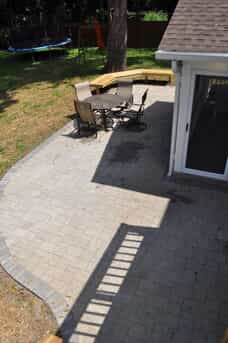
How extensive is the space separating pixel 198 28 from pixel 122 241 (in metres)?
4.27

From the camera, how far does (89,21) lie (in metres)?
28.8

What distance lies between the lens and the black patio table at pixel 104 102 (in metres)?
8.79

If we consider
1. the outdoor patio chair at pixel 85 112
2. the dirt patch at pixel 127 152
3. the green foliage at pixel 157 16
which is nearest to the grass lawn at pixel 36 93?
the outdoor patio chair at pixel 85 112

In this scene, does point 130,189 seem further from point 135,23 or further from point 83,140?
point 135,23

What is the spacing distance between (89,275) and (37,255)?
3.44 ft

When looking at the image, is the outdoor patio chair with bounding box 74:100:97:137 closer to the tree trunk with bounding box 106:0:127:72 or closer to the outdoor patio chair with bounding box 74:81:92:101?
the outdoor patio chair with bounding box 74:81:92:101

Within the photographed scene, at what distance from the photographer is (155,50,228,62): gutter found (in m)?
4.82

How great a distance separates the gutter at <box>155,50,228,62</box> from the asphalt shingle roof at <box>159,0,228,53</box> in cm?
8

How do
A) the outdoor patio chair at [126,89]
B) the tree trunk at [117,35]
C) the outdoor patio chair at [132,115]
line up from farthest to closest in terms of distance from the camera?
the tree trunk at [117,35] < the outdoor patio chair at [126,89] < the outdoor patio chair at [132,115]

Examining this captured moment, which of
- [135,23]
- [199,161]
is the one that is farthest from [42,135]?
[135,23]

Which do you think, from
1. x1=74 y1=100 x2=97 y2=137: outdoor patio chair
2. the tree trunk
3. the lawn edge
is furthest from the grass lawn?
the lawn edge

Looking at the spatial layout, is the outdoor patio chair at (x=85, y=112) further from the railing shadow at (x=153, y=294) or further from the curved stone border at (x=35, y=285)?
the curved stone border at (x=35, y=285)

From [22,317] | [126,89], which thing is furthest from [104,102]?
[22,317]

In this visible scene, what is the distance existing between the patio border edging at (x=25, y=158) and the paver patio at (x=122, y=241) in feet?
0.30
